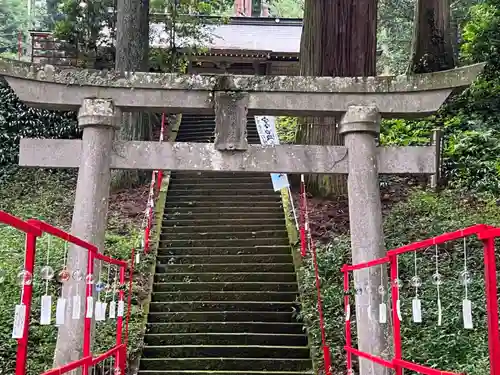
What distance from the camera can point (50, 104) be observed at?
5688mm

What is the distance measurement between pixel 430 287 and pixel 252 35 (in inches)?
618

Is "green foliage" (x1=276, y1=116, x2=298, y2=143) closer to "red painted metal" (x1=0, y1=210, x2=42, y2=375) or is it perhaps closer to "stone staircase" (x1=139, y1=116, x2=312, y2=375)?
"stone staircase" (x1=139, y1=116, x2=312, y2=375)

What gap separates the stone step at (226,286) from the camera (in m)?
8.45

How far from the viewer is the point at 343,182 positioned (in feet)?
35.4

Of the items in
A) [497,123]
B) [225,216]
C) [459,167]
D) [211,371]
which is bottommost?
[211,371]

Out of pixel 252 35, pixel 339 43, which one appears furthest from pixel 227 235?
pixel 252 35

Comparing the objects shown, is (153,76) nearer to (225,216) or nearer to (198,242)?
(198,242)

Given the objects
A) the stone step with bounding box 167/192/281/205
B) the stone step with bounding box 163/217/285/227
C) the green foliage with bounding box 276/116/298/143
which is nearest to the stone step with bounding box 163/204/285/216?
the stone step with bounding box 163/217/285/227

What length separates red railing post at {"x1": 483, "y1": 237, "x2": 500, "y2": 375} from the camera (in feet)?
7.39

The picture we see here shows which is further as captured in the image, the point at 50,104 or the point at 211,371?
the point at 211,371

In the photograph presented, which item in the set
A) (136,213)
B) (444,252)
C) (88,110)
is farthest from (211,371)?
(136,213)

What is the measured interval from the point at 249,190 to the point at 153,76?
6.06 metres

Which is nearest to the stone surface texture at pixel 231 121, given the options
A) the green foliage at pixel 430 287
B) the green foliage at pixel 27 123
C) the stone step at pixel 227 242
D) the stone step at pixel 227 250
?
the green foliage at pixel 430 287

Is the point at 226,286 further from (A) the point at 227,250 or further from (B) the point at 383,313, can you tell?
(B) the point at 383,313
